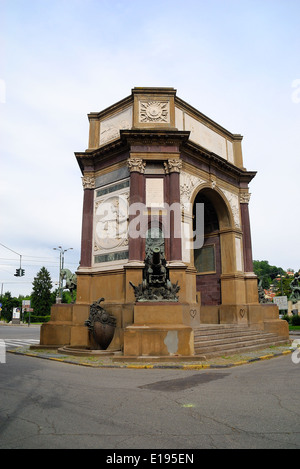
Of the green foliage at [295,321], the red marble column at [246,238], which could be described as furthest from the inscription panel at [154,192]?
the green foliage at [295,321]

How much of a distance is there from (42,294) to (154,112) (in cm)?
6141

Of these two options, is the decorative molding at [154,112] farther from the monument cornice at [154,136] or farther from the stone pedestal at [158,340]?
the stone pedestal at [158,340]

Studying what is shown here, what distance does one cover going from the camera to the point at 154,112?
16.1 metres

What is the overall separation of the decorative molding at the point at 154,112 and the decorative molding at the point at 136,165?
222 cm

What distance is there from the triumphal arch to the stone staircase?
823 millimetres

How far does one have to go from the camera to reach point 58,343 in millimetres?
14875

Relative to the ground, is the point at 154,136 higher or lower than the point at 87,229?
higher

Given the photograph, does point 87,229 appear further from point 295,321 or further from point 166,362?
point 295,321

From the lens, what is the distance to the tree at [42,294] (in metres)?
69.4

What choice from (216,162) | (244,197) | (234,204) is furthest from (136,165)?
(244,197)

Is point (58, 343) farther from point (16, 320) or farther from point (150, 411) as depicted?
point (16, 320)

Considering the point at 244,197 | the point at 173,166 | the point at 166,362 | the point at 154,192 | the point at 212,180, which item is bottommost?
the point at 166,362

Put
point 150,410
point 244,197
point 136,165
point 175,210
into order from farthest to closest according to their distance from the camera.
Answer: point 244,197
point 136,165
point 175,210
point 150,410
